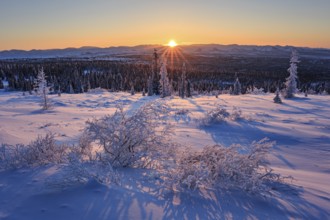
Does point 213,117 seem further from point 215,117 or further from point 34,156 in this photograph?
point 34,156

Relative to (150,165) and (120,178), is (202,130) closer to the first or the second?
(150,165)

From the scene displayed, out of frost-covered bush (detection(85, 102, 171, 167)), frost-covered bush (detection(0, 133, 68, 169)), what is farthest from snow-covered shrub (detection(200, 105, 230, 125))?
frost-covered bush (detection(0, 133, 68, 169))

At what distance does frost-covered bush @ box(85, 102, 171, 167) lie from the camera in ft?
16.7

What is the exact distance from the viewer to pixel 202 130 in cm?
1045

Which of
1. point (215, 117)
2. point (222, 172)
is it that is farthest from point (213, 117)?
point (222, 172)

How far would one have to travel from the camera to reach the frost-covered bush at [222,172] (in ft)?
13.4

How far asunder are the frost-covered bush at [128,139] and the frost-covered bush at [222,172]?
2.24ft

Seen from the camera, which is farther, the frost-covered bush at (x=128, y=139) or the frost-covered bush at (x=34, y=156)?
the frost-covered bush at (x=128, y=139)

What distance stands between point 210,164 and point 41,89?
1917 centimetres

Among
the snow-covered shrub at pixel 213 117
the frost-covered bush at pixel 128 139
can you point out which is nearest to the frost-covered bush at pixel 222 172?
the frost-covered bush at pixel 128 139

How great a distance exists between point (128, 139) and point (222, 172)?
1.63 m

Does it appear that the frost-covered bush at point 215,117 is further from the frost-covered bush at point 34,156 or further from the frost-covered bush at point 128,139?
the frost-covered bush at point 34,156

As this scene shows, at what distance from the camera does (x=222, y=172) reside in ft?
14.3

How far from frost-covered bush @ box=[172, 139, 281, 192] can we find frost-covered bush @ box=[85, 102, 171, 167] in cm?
68
